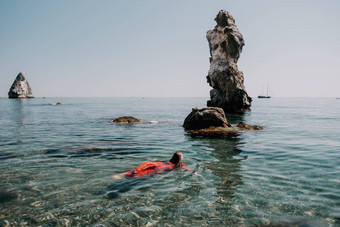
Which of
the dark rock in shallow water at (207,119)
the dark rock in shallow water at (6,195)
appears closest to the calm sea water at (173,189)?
the dark rock in shallow water at (6,195)

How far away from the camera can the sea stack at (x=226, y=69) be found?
49469 mm

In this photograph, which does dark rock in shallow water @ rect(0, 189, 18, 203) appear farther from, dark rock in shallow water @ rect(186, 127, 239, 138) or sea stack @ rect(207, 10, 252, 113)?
sea stack @ rect(207, 10, 252, 113)

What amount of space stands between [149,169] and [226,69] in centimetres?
4441

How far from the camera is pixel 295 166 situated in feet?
33.2

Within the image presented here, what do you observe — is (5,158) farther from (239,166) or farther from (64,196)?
(239,166)

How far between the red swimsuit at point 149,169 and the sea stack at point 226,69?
1665 inches

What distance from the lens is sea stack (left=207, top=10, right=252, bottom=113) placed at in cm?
4947

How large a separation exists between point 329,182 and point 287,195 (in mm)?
2244

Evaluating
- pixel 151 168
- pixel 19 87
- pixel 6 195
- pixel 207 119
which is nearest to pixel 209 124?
pixel 207 119

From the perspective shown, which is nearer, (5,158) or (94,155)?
(5,158)

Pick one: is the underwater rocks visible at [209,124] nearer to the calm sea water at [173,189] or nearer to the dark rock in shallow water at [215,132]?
the dark rock in shallow water at [215,132]

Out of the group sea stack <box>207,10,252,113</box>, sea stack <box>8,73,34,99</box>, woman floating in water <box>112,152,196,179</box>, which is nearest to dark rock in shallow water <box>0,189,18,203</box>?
woman floating in water <box>112,152,196,179</box>

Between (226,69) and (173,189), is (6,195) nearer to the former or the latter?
(173,189)

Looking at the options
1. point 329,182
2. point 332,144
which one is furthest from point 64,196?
point 332,144
